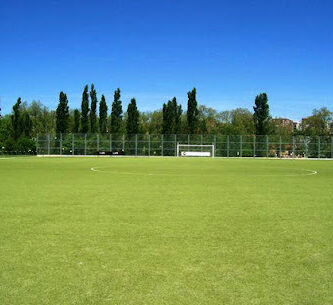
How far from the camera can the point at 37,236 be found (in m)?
6.14

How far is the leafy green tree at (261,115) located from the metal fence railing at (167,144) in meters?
6.39

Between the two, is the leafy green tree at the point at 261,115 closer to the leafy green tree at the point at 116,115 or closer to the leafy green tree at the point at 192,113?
the leafy green tree at the point at 192,113

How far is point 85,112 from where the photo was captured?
67188mm

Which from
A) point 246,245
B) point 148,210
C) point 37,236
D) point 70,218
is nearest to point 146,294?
point 246,245

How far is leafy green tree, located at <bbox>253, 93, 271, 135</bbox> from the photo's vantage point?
207 feet

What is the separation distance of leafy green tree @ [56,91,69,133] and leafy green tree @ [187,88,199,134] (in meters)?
19.1

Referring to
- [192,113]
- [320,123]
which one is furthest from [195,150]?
[320,123]

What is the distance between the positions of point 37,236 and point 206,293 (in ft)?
10.5

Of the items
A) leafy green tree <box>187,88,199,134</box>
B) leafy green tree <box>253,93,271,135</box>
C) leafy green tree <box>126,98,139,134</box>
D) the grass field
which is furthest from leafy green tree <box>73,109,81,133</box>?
the grass field

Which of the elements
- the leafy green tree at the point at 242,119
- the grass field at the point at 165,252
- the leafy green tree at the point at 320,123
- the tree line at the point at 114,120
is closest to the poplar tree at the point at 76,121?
the tree line at the point at 114,120

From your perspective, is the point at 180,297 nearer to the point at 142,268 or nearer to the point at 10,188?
the point at 142,268

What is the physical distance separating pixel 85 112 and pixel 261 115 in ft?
89.8

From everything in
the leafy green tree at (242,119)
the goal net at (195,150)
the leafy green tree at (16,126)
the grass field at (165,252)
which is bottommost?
the grass field at (165,252)

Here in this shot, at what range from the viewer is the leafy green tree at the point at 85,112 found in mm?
66412
